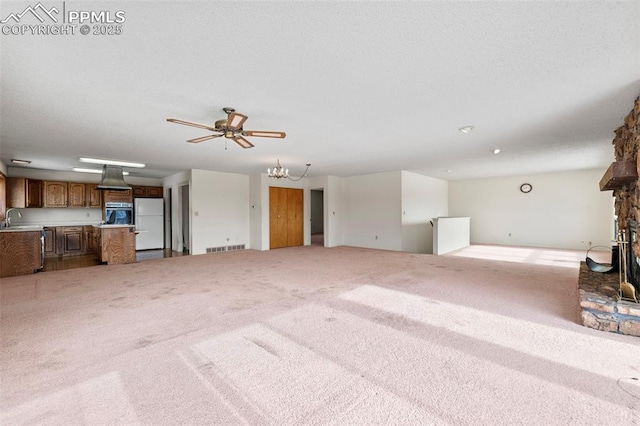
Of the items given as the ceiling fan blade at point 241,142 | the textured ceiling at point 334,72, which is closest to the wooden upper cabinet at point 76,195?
the textured ceiling at point 334,72

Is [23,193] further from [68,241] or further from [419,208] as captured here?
[419,208]

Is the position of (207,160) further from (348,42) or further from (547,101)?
(547,101)

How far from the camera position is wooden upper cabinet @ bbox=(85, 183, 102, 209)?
26.4 feet

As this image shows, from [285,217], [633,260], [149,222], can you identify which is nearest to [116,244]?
[149,222]

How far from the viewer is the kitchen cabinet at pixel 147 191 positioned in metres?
8.77

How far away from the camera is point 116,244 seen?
6.26 m

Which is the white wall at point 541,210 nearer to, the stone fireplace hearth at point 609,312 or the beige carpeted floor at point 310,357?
the beige carpeted floor at point 310,357

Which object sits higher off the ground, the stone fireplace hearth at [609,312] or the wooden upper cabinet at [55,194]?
the wooden upper cabinet at [55,194]

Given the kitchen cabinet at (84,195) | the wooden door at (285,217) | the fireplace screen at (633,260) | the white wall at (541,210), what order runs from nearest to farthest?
the fireplace screen at (633,260) → the kitchen cabinet at (84,195) → the white wall at (541,210) → the wooden door at (285,217)

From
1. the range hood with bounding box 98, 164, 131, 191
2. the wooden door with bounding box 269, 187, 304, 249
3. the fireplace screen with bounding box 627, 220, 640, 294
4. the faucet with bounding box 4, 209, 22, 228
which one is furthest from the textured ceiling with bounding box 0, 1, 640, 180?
the wooden door with bounding box 269, 187, 304, 249

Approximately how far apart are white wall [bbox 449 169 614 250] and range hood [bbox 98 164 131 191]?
432 inches

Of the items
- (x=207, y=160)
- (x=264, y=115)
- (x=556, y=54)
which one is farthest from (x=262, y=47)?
(x=207, y=160)

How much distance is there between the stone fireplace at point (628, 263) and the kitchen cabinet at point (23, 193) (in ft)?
36.1

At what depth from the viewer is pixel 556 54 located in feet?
7.00
